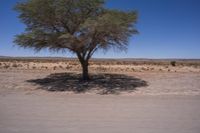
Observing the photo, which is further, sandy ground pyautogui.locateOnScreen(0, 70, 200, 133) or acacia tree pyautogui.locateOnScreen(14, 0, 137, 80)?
acacia tree pyautogui.locateOnScreen(14, 0, 137, 80)

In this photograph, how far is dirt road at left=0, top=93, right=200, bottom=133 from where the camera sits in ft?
24.2

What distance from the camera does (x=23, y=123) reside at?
7.77 m

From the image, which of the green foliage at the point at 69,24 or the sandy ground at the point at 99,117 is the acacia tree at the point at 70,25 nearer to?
the green foliage at the point at 69,24

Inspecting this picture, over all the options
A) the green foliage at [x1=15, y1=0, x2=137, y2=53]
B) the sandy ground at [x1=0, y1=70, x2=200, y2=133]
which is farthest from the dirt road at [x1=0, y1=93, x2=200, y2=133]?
the green foliage at [x1=15, y1=0, x2=137, y2=53]

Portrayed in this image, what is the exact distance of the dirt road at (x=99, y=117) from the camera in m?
7.38

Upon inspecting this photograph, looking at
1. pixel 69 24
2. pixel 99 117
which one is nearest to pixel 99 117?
pixel 99 117

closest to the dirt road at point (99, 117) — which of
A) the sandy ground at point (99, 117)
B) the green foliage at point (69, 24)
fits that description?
the sandy ground at point (99, 117)

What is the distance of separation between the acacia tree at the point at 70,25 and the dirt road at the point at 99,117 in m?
8.19

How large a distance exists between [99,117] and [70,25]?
13004mm

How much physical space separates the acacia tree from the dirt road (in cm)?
819

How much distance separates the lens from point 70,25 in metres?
20.6

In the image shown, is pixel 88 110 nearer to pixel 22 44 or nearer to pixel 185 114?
pixel 185 114

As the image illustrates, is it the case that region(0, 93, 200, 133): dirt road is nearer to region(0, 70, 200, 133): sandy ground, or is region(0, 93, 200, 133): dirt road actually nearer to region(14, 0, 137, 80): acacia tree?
region(0, 70, 200, 133): sandy ground

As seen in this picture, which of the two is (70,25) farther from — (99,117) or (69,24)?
(99,117)
